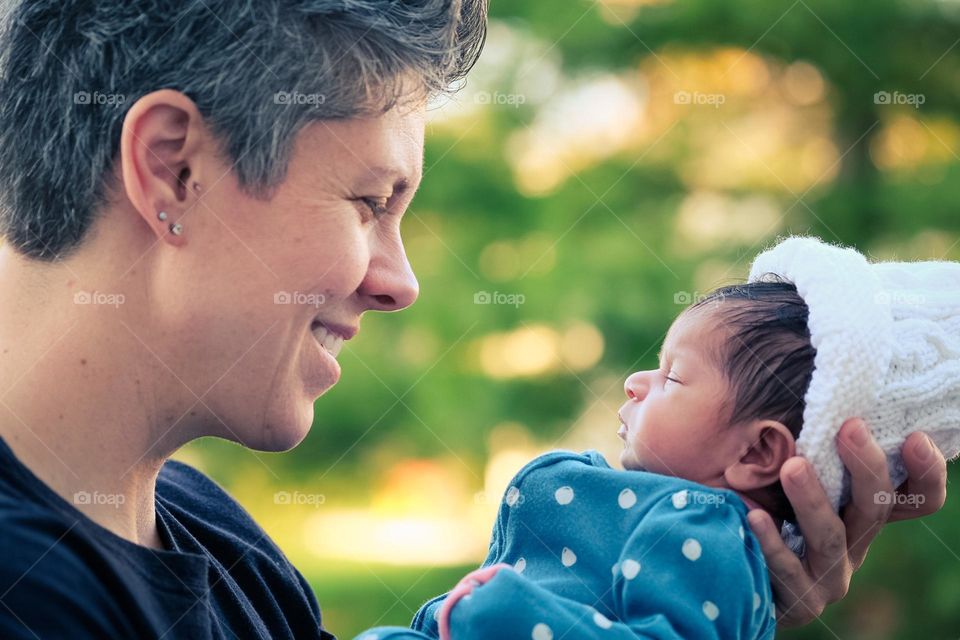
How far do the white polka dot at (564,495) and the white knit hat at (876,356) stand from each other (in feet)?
1.07

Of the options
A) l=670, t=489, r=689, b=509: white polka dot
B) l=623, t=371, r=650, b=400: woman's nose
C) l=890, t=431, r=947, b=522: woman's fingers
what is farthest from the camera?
l=623, t=371, r=650, b=400: woman's nose

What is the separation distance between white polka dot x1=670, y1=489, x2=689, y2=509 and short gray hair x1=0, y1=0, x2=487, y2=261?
24.7 inches

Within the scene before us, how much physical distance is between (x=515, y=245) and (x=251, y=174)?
3.07 metres

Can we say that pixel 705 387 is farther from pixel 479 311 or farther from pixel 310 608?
pixel 479 311

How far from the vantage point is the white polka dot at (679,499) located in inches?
51.4

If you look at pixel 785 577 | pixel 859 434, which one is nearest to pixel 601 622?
pixel 785 577

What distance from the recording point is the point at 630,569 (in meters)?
1.26

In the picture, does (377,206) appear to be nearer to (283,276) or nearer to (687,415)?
(283,276)

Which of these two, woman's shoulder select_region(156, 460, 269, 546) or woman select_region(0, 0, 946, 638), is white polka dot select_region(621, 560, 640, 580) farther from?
woman's shoulder select_region(156, 460, 269, 546)

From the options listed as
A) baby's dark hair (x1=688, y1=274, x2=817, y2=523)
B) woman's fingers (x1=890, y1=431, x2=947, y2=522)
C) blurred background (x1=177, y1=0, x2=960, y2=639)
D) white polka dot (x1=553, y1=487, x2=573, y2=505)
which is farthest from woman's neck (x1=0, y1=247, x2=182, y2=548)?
blurred background (x1=177, y1=0, x2=960, y2=639)

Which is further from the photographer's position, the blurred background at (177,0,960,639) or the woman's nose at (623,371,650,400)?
the blurred background at (177,0,960,639)

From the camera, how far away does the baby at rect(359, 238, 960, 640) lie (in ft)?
4.10

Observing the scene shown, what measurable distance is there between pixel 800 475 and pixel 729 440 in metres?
0.11

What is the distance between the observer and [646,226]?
13.7 ft
